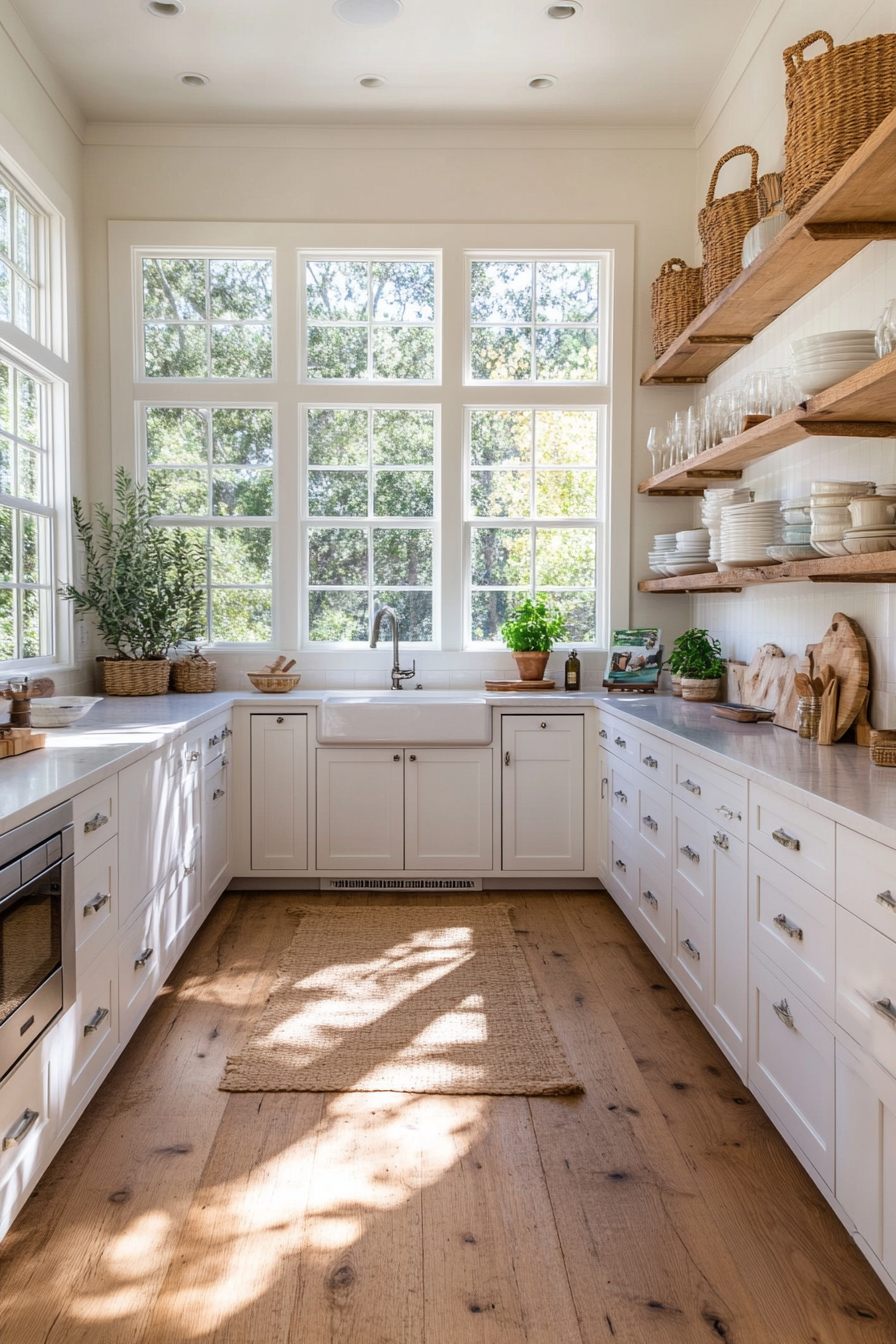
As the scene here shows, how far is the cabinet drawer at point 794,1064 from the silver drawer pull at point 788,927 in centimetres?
12

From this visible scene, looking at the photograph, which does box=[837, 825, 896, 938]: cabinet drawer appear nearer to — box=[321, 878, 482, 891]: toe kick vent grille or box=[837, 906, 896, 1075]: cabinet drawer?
box=[837, 906, 896, 1075]: cabinet drawer

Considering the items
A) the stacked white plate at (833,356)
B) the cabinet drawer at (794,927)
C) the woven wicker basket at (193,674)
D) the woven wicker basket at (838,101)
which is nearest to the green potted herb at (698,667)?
the stacked white plate at (833,356)

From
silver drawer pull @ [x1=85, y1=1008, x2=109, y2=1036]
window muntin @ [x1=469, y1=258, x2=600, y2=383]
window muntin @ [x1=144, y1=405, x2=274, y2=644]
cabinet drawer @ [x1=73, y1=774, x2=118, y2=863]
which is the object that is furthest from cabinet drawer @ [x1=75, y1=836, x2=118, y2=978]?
window muntin @ [x1=469, y1=258, x2=600, y2=383]

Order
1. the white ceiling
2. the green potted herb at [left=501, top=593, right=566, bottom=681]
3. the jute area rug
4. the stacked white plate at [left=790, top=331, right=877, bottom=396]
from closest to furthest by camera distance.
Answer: the stacked white plate at [left=790, top=331, right=877, bottom=396] < the jute area rug < the white ceiling < the green potted herb at [left=501, top=593, right=566, bottom=681]

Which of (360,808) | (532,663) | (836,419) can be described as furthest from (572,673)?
(836,419)

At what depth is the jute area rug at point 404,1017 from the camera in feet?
8.49

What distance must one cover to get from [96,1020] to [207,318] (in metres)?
3.53

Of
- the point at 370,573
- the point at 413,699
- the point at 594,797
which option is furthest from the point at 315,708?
the point at 594,797

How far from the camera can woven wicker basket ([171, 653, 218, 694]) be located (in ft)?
14.5

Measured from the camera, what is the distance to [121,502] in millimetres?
4473

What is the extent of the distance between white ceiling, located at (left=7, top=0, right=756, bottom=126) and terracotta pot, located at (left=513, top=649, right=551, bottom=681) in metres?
2.51

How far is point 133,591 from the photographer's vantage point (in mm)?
4301

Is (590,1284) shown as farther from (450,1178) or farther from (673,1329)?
(450,1178)

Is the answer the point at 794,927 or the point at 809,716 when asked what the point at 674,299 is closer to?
the point at 809,716
